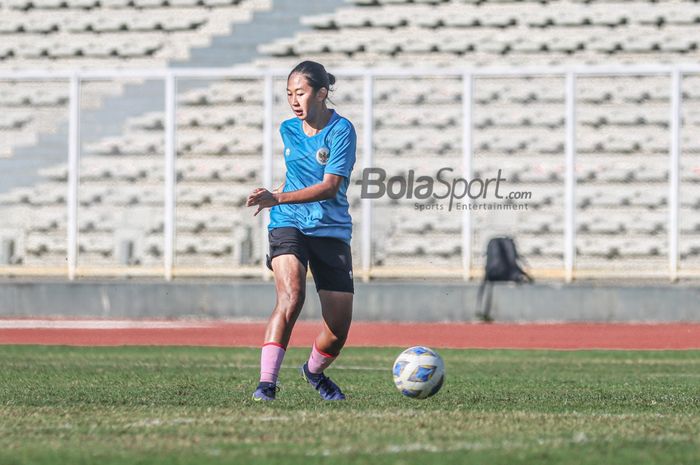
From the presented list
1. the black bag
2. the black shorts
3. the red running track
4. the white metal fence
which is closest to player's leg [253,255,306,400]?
the black shorts

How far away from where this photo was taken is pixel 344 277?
7.77 meters

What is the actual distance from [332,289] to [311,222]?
1.25 ft

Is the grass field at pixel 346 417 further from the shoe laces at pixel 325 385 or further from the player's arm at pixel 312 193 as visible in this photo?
the player's arm at pixel 312 193

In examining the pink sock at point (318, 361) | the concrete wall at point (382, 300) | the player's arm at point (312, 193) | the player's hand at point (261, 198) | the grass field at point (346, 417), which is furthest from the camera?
the concrete wall at point (382, 300)

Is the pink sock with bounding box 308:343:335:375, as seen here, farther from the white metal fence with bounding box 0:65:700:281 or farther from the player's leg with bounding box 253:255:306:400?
the white metal fence with bounding box 0:65:700:281

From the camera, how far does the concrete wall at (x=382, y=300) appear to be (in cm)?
1733

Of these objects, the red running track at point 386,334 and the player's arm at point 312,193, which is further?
the red running track at point 386,334

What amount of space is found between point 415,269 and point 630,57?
6.32 meters

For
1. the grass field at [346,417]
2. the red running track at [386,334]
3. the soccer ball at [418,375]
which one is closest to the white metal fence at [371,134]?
the red running track at [386,334]

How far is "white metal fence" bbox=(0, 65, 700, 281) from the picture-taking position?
1748 centimetres

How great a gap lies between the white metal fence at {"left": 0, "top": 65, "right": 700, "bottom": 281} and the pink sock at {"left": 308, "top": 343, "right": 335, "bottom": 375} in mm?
9674

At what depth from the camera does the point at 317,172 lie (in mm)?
7758

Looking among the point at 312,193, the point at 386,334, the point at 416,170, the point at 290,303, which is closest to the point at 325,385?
the point at 290,303

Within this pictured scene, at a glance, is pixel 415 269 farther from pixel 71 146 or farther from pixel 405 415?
pixel 405 415
